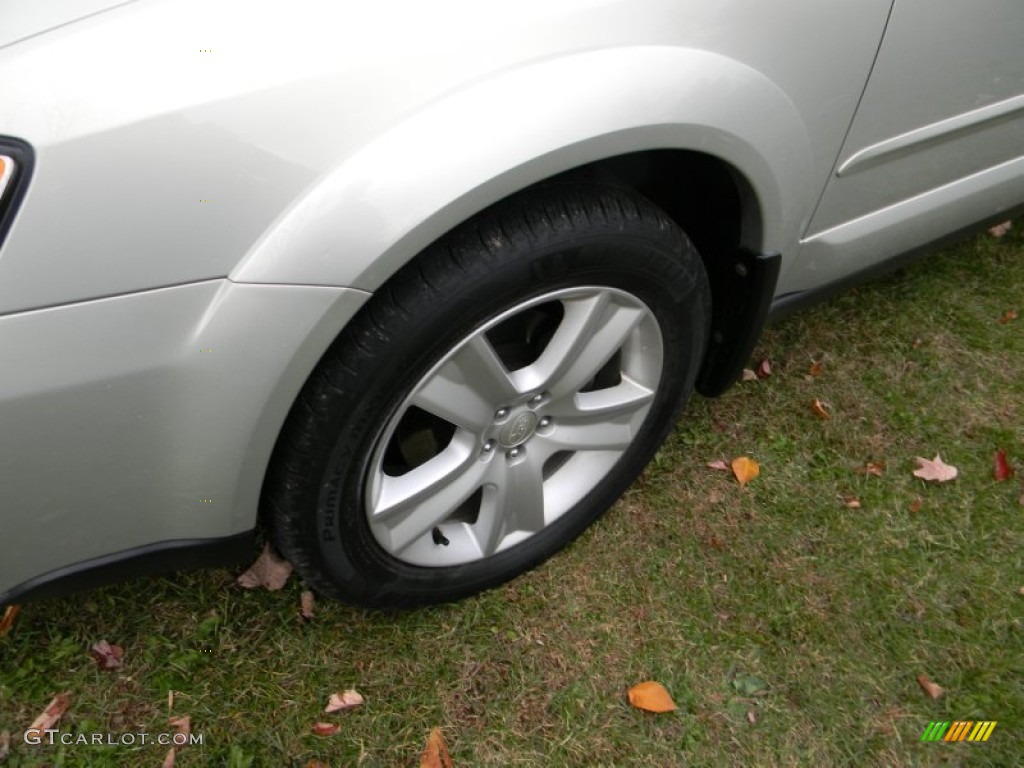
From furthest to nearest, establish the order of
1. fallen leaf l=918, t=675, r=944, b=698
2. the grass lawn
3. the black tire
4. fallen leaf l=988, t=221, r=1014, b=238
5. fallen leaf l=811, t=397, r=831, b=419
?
fallen leaf l=988, t=221, r=1014, b=238 < fallen leaf l=811, t=397, r=831, b=419 < fallen leaf l=918, t=675, r=944, b=698 < the grass lawn < the black tire

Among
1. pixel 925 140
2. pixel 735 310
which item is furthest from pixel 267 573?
pixel 925 140

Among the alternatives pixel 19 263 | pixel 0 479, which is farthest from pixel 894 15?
pixel 0 479

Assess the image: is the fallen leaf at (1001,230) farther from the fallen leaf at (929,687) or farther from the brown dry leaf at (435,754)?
the brown dry leaf at (435,754)

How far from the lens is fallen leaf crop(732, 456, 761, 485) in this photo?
2.06m

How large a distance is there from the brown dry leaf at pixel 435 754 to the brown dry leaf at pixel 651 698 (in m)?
0.39

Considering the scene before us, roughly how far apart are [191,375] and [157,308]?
0.10 metres

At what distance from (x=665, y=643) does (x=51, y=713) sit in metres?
1.25

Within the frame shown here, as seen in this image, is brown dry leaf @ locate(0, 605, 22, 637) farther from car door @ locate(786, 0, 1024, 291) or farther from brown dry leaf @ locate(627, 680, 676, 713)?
car door @ locate(786, 0, 1024, 291)

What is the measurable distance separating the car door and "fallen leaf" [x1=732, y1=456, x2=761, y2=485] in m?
0.50

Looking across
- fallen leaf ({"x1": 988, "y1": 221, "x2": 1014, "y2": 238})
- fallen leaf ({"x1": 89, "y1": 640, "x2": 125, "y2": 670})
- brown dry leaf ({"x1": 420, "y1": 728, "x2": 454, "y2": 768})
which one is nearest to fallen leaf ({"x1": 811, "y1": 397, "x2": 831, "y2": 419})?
fallen leaf ({"x1": 988, "y1": 221, "x2": 1014, "y2": 238})

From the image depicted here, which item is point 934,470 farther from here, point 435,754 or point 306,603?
point 306,603

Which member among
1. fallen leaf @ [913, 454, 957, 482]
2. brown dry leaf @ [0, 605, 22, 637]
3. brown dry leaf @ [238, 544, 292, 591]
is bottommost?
fallen leaf @ [913, 454, 957, 482]

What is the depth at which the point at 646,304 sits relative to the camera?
58.6 inches

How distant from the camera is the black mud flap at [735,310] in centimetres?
163
